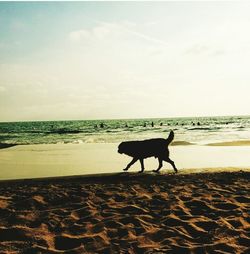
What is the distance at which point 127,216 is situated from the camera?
548cm

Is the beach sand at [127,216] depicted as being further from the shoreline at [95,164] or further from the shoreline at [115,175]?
the shoreline at [95,164]

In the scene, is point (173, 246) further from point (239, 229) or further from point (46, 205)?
point (46, 205)

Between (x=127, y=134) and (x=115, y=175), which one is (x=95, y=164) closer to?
(x=115, y=175)

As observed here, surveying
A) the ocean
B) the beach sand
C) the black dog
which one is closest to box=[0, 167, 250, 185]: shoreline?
the black dog

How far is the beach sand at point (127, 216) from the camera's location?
172 inches

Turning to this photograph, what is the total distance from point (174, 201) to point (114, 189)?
1769 mm

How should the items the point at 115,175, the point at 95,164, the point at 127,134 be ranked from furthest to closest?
the point at 127,134, the point at 95,164, the point at 115,175

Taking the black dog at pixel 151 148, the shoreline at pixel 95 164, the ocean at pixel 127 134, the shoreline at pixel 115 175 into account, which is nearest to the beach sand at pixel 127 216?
the shoreline at pixel 115 175

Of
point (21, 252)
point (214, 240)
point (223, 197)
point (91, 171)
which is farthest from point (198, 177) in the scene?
point (21, 252)

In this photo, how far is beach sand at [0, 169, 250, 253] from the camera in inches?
172

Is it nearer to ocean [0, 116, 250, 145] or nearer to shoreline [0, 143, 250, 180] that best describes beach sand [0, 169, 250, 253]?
shoreline [0, 143, 250, 180]

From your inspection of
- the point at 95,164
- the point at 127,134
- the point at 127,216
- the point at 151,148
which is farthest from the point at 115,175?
the point at 127,134

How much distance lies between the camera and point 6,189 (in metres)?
8.07

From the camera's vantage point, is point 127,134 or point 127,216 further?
point 127,134
